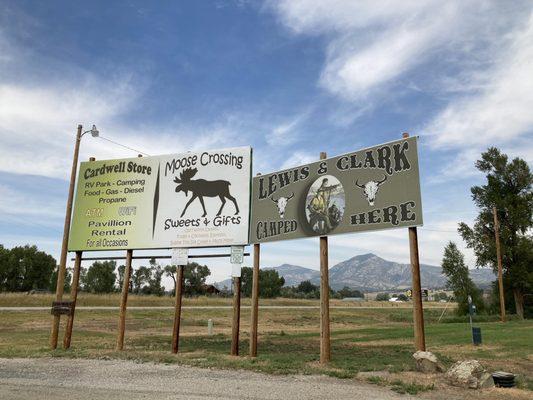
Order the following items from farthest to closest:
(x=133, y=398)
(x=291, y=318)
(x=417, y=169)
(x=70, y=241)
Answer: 1. (x=291, y=318)
2. (x=70, y=241)
3. (x=417, y=169)
4. (x=133, y=398)

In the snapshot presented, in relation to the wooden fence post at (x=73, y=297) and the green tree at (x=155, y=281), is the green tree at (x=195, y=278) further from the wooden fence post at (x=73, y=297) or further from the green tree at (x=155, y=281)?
the wooden fence post at (x=73, y=297)

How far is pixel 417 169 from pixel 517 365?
24.6ft

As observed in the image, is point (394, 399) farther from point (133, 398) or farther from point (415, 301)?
point (133, 398)

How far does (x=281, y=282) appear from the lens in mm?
111438

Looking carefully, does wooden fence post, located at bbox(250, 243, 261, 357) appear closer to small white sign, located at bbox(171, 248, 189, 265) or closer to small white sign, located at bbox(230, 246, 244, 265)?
small white sign, located at bbox(230, 246, 244, 265)

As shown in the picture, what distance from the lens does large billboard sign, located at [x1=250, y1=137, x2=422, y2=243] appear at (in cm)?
1286

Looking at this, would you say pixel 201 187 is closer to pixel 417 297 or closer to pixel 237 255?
pixel 237 255

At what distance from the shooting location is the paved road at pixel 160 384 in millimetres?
8938

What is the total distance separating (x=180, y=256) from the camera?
55.7 feet

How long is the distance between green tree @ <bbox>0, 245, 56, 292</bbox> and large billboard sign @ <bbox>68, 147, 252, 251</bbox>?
211ft

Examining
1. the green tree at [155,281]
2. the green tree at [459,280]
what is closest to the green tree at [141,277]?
the green tree at [155,281]

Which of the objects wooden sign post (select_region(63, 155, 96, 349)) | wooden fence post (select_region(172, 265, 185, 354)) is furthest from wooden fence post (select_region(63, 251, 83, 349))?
wooden fence post (select_region(172, 265, 185, 354))

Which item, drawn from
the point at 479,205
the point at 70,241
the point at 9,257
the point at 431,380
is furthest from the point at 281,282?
the point at 431,380

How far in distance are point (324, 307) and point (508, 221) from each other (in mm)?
37400
